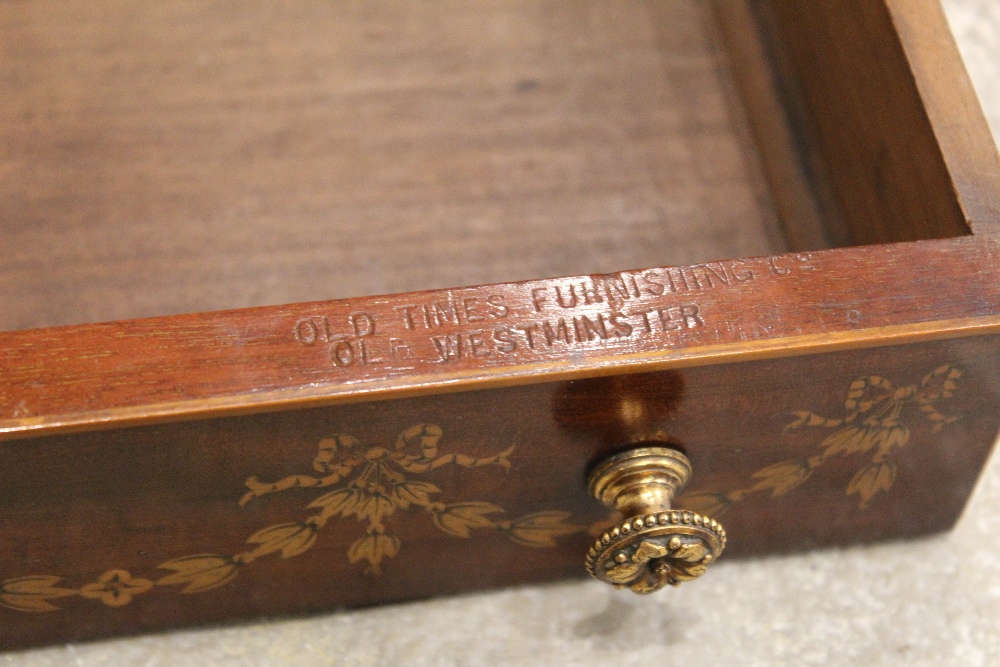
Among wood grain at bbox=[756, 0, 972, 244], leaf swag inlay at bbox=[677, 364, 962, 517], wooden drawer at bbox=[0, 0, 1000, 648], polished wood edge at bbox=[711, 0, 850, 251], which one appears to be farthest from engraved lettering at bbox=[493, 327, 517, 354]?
polished wood edge at bbox=[711, 0, 850, 251]

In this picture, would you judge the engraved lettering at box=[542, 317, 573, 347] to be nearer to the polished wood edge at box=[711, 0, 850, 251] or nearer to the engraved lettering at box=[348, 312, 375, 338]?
the engraved lettering at box=[348, 312, 375, 338]

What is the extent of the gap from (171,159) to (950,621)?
798mm

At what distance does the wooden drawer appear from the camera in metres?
0.74

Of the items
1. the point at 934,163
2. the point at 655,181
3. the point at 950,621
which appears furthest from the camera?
the point at 655,181

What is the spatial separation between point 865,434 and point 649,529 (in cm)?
18

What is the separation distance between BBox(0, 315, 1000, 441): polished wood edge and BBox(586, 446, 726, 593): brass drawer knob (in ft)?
0.34

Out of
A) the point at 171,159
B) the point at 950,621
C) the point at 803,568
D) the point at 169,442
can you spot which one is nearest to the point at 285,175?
the point at 171,159

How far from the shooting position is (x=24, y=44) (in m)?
1.22

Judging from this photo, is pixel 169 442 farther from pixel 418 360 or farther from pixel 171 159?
pixel 171 159

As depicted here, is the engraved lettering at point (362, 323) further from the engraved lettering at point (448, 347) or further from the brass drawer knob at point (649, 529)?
the brass drawer knob at point (649, 529)

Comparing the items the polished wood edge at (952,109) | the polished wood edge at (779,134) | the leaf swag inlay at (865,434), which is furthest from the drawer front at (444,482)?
the polished wood edge at (779,134)

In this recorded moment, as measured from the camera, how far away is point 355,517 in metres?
0.84

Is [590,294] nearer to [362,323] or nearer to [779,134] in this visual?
[362,323]

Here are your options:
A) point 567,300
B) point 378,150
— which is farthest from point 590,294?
point 378,150
